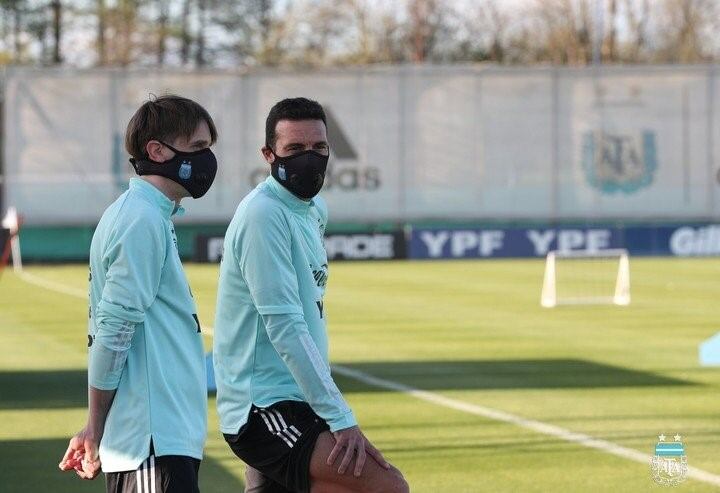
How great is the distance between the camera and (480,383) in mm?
14219

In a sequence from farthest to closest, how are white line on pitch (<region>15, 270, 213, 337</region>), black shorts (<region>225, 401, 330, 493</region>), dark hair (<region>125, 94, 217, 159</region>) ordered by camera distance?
white line on pitch (<region>15, 270, 213, 337</region>) < black shorts (<region>225, 401, 330, 493</region>) < dark hair (<region>125, 94, 217, 159</region>)

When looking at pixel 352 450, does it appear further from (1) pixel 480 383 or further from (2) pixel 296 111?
(1) pixel 480 383

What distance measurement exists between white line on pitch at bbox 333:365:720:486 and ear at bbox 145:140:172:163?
16.1 feet

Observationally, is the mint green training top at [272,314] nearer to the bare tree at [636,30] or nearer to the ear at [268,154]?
the ear at [268,154]

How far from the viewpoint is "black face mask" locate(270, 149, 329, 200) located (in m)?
5.99

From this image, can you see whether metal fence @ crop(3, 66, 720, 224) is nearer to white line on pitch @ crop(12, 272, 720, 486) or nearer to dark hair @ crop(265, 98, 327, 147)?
white line on pitch @ crop(12, 272, 720, 486)

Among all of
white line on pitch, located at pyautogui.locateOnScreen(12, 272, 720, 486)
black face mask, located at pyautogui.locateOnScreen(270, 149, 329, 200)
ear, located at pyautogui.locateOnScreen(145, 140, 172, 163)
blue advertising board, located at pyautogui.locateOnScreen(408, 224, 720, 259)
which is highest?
ear, located at pyautogui.locateOnScreen(145, 140, 172, 163)

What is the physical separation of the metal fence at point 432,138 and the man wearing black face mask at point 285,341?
1492 inches

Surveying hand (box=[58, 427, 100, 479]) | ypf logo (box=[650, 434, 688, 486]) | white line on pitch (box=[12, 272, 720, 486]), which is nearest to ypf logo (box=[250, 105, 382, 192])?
white line on pitch (box=[12, 272, 720, 486])

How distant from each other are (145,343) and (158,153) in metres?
0.65

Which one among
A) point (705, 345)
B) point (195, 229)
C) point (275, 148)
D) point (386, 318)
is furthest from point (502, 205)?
point (275, 148)

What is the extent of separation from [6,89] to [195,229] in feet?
21.6

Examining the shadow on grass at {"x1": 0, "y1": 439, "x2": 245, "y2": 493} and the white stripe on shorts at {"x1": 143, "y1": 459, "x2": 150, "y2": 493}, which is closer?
the white stripe on shorts at {"x1": 143, "y1": 459, "x2": 150, "y2": 493}

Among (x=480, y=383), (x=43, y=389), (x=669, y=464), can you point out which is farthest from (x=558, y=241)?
(x=669, y=464)
